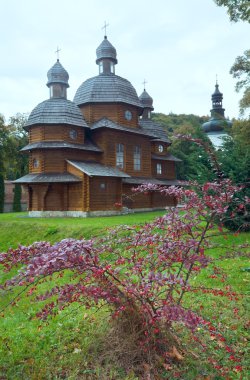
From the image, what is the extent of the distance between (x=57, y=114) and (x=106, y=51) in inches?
289

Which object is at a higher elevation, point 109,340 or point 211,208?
point 211,208

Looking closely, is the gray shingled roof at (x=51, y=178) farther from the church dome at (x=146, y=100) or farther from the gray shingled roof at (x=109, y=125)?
the church dome at (x=146, y=100)

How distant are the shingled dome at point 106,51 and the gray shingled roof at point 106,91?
61.0 inches

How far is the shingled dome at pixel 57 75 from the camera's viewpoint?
2316cm

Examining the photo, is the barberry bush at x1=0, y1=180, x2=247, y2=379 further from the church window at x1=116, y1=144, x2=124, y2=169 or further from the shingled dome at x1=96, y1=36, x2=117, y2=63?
the shingled dome at x1=96, y1=36, x2=117, y2=63

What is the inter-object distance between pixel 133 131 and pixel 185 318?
20629 mm

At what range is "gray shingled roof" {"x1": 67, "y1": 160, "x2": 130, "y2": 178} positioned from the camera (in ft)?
63.9

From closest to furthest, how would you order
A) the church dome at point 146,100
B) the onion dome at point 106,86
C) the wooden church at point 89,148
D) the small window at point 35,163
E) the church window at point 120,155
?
the wooden church at point 89,148 → the small window at point 35,163 → the church window at point 120,155 → the onion dome at point 106,86 → the church dome at point 146,100

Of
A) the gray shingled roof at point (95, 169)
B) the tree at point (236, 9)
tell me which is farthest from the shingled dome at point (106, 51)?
the tree at point (236, 9)

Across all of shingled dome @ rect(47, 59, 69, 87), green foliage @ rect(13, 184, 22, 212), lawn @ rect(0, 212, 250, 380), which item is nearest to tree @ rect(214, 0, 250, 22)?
lawn @ rect(0, 212, 250, 380)

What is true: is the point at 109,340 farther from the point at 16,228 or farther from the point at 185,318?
the point at 16,228

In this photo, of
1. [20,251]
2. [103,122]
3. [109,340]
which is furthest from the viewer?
[103,122]

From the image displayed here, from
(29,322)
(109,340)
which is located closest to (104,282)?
(109,340)

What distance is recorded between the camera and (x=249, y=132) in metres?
22.4
